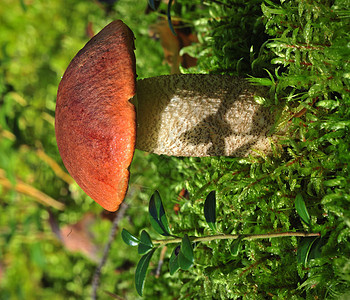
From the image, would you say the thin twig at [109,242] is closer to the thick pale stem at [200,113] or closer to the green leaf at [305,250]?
the thick pale stem at [200,113]

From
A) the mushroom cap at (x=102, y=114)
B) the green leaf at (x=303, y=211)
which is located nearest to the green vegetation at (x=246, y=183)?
the green leaf at (x=303, y=211)

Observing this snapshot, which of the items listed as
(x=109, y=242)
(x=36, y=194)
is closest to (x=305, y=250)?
(x=109, y=242)

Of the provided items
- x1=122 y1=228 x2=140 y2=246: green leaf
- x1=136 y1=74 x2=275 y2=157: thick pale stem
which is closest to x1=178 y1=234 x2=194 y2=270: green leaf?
x1=122 y1=228 x2=140 y2=246: green leaf

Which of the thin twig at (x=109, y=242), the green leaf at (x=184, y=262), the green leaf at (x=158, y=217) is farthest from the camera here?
the thin twig at (x=109, y=242)

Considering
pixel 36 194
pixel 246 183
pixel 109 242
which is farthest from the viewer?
pixel 36 194

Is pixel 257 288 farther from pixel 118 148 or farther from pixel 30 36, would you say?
pixel 30 36

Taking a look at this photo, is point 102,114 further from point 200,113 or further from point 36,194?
point 36,194

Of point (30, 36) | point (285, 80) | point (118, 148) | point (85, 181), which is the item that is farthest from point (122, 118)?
point (30, 36)
